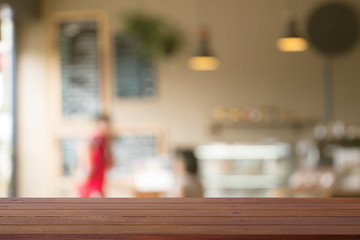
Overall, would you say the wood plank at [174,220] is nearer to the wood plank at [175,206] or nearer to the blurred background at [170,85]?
the wood plank at [175,206]

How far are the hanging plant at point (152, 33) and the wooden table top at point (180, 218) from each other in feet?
18.6

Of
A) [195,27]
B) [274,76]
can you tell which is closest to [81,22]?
[195,27]

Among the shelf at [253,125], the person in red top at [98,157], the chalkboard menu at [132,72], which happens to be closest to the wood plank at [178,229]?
the person in red top at [98,157]

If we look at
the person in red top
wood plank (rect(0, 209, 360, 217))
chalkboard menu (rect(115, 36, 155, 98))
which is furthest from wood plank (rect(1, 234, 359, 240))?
chalkboard menu (rect(115, 36, 155, 98))

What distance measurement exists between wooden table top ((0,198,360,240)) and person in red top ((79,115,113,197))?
351 cm

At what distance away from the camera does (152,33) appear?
23.0 ft

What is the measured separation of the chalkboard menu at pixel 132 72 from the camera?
23.6 feet

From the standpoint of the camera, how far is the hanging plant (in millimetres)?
6984

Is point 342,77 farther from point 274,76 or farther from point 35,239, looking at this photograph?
point 35,239

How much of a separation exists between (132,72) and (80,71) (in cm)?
68

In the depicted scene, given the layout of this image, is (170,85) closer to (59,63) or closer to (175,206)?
(59,63)

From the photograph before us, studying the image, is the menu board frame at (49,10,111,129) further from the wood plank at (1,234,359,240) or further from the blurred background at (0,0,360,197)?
the wood plank at (1,234,359,240)

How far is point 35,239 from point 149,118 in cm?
606

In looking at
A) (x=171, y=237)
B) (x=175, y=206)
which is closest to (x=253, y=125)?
(x=175, y=206)
